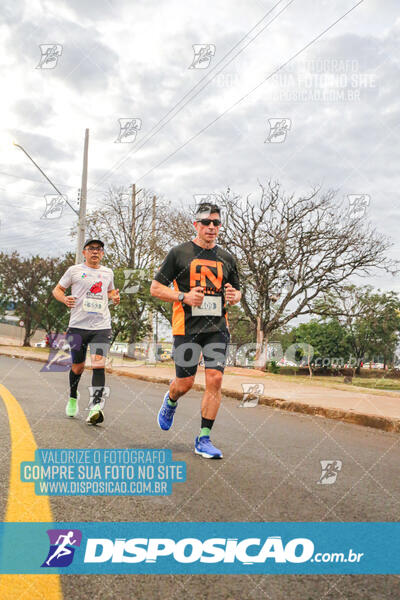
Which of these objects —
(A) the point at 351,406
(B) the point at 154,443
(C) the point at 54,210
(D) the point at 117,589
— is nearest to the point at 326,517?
(D) the point at 117,589

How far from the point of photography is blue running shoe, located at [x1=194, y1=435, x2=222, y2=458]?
4.11 m

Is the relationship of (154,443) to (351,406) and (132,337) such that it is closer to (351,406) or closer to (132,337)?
(351,406)

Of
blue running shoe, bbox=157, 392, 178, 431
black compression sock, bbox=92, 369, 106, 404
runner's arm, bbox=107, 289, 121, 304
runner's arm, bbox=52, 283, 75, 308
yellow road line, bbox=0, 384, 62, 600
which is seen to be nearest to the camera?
yellow road line, bbox=0, 384, 62, 600

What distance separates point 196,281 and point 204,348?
1.83ft

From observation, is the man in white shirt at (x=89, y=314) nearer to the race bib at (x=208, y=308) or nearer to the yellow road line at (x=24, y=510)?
the yellow road line at (x=24, y=510)

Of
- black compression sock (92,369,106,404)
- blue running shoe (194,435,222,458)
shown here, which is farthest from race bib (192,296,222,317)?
black compression sock (92,369,106,404)

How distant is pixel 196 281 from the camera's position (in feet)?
14.9

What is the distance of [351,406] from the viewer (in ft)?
24.7

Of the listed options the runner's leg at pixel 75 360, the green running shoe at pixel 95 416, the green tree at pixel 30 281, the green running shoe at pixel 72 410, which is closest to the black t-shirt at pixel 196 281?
the green running shoe at pixel 95 416

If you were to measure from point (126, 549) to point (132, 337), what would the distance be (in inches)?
1232

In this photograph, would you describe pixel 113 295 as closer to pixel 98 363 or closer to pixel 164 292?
pixel 98 363

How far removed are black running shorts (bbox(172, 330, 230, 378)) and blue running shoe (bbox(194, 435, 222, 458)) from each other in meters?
0.59

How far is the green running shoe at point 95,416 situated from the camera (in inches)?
206

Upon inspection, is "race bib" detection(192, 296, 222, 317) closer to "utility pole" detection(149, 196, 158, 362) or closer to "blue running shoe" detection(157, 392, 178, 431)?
"blue running shoe" detection(157, 392, 178, 431)
